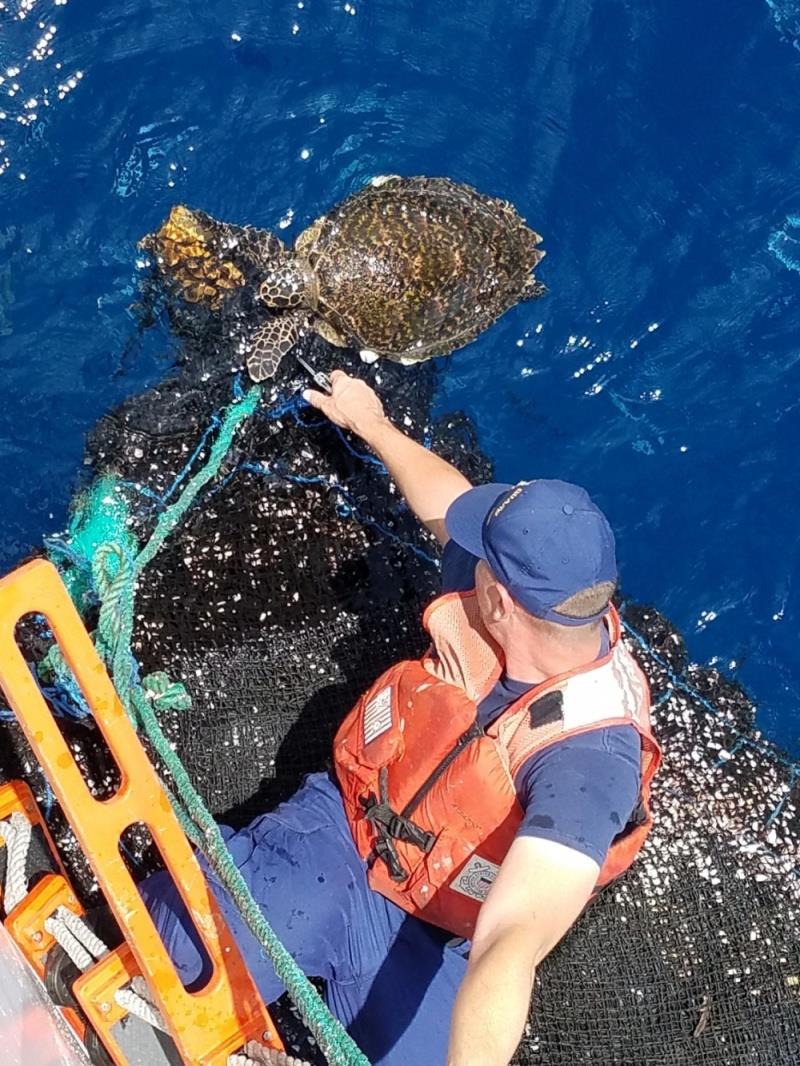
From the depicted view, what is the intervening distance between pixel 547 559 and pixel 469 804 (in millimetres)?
882

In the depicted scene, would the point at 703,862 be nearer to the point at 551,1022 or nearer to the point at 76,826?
the point at 551,1022

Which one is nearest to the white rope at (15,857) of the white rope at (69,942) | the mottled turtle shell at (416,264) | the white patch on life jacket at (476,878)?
the white rope at (69,942)

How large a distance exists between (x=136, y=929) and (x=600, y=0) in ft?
16.9

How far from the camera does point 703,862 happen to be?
4320 mm

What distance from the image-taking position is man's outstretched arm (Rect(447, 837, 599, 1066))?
224 cm

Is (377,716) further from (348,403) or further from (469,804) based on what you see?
(348,403)

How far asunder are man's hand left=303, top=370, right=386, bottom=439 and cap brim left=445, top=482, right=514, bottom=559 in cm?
100

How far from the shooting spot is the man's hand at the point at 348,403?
13.5 feet

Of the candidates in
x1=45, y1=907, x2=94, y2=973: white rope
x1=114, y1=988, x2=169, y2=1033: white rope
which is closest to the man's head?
x1=114, y1=988, x2=169, y2=1033: white rope

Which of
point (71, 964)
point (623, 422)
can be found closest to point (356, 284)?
point (623, 422)

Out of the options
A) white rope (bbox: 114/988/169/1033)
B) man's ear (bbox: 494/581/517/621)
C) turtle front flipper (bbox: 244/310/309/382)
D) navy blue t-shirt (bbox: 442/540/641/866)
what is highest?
turtle front flipper (bbox: 244/310/309/382)

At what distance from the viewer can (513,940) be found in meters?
2.33

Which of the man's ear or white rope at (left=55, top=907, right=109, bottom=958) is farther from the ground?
the man's ear

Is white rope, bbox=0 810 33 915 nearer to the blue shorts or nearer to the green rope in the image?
the blue shorts
